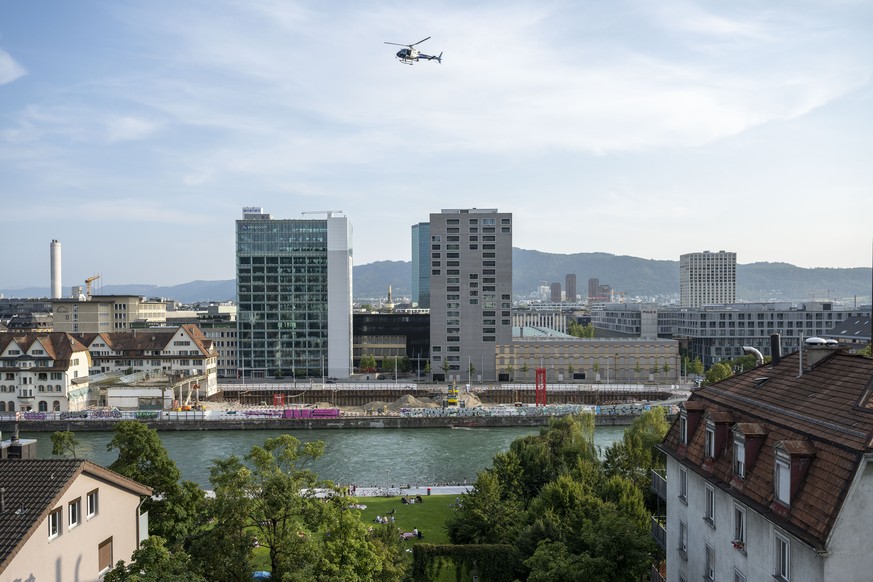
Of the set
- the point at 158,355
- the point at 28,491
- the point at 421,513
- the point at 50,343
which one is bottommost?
the point at 421,513

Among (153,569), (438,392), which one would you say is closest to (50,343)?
(438,392)

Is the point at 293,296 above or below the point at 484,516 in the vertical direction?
above

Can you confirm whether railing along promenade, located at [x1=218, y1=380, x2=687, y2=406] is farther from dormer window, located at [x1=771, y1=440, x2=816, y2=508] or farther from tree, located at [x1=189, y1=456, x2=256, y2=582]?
dormer window, located at [x1=771, y1=440, x2=816, y2=508]

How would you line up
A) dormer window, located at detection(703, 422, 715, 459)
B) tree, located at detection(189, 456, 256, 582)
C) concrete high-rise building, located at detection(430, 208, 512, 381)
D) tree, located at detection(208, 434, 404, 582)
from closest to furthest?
tree, located at detection(208, 434, 404, 582) → tree, located at detection(189, 456, 256, 582) → dormer window, located at detection(703, 422, 715, 459) → concrete high-rise building, located at detection(430, 208, 512, 381)

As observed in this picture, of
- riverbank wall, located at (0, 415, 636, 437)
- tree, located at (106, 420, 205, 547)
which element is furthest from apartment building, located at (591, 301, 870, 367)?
tree, located at (106, 420, 205, 547)

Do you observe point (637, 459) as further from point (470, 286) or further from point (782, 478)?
point (470, 286)

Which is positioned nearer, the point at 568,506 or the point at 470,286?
the point at 568,506
